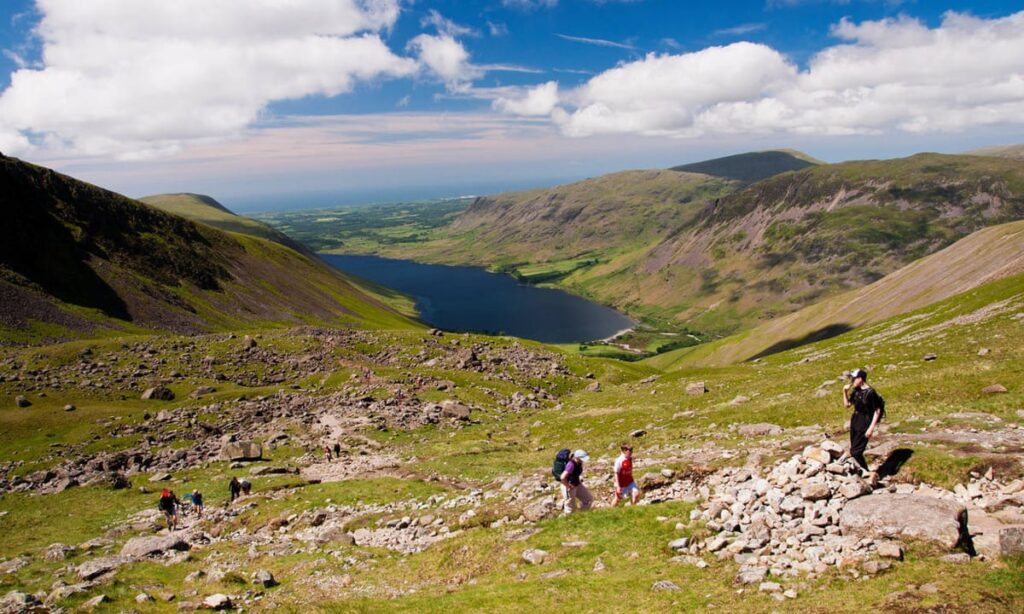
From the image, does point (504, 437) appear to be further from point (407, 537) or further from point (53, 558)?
point (53, 558)

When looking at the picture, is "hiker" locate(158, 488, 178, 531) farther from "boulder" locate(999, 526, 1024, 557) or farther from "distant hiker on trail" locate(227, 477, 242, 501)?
"boulder" locate(999, 526, 1024, 557)

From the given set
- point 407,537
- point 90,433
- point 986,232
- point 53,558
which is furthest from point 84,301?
point 986,232

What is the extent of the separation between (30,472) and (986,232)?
582ft

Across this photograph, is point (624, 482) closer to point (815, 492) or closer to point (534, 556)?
point (534, 556)

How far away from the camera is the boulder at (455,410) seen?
196ft

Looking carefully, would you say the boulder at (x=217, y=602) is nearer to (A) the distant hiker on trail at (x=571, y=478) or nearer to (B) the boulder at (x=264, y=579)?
(B) the boulder at (x=264, y=579)

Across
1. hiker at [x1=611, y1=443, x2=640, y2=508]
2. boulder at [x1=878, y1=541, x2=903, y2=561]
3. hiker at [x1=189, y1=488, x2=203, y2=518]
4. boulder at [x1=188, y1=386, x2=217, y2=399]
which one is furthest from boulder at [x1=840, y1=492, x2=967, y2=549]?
boulder at [x1=188, y1=386, x2=217, y2=399]

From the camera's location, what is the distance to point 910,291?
383 feet

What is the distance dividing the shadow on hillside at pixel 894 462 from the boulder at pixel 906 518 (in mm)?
2155

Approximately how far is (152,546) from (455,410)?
34226 millimetres

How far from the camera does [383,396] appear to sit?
6462 cm

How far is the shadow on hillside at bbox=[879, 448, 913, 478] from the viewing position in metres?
19.2

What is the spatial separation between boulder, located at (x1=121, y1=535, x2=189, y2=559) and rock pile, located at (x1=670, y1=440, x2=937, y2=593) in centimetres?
2767

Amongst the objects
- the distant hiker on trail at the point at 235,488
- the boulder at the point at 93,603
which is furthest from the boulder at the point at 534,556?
the distant hiker on trail at the point at 235,488
